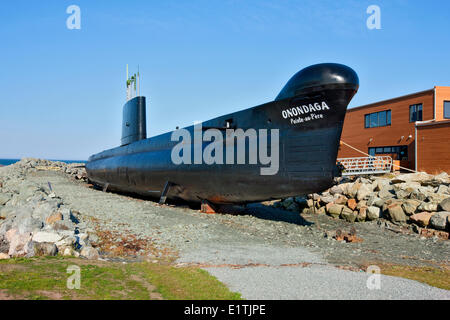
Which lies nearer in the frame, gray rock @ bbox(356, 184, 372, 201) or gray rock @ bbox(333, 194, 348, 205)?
gray rock @ bbox(356, 184, 372, 201)

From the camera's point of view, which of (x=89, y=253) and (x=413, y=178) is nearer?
(x=89, y=253)

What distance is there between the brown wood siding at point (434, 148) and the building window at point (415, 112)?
109cm

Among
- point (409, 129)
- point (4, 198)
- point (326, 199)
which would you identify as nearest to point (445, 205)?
point (326, 199)

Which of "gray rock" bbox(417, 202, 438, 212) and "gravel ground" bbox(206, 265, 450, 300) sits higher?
"gray rock" bbox(417, 202, 438, 212)

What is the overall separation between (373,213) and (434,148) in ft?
34.5

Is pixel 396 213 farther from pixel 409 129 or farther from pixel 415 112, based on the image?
pixel 415 112

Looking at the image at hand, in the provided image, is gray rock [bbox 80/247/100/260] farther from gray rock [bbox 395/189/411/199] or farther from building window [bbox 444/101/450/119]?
building window [bbox 444/101/450/119]

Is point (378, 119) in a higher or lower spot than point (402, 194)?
higher

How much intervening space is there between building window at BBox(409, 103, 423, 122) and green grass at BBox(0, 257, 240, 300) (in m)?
22.6

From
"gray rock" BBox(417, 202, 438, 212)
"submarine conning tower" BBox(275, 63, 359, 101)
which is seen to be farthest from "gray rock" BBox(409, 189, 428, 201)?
"submarine conning tower" BBox(275, 63, 359, 101)

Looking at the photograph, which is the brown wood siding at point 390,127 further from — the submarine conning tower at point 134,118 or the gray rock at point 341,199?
the submarine conning tower at point 134,118

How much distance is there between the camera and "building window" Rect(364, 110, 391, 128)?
25.7 m

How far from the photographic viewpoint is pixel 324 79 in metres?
10.8
